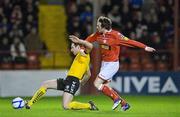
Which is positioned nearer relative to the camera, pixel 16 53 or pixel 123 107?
pixel 123 107

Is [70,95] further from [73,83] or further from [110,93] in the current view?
[110,93]

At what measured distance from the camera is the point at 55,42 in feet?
89.0

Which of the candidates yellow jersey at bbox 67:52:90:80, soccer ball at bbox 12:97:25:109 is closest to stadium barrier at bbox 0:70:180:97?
soccer ball at bbox 12:97:25:109

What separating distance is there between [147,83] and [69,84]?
306 inches

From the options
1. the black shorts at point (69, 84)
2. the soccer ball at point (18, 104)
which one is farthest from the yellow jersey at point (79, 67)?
the soccer ball at point (18, 104)

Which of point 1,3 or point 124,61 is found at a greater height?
point 1,3

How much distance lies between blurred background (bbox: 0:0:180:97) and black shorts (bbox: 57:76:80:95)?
21.2 ft

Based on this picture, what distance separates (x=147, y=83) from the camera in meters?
23.5

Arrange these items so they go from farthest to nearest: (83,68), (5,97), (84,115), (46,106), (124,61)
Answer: (124,61), (5,97), (46,106), (83,68), (84,115)

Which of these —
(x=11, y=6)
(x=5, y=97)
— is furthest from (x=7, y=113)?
(x=11, y=6)

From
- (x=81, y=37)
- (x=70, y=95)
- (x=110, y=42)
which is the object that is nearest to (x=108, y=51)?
(x=110, y=42)

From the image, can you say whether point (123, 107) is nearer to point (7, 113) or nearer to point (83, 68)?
point (83, 68)

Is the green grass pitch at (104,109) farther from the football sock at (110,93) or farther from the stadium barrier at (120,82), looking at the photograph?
the stadium barrier at (120,82)

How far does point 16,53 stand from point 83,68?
690 cm
